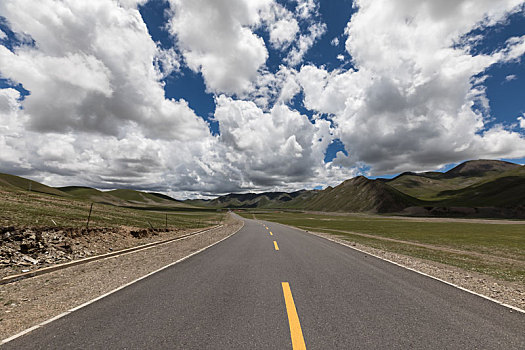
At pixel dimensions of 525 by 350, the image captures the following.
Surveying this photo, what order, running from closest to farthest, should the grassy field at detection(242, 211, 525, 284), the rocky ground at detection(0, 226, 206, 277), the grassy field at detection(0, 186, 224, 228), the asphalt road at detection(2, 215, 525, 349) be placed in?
the asphalt road at detection(2, 215, 525, 349)
the rocky ground at detection(0, 226, 206, 277)
the grassy field at detection(242, 211, 525, 284)
the grassy field at detection(0, 186, 224, 228)

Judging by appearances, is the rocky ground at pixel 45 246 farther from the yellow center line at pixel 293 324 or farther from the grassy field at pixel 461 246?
the grassy field at pixel 461 246

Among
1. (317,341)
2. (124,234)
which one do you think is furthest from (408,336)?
(124,234)

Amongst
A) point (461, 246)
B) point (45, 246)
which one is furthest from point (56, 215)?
point (461, 246)

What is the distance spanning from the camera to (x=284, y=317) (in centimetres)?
470

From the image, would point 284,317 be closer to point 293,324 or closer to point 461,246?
point 293,324

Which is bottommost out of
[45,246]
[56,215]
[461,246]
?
[461,246]

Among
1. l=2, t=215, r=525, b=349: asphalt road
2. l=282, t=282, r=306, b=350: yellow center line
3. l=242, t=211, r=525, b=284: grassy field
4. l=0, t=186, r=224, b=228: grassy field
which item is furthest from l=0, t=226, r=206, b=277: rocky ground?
l=242, t=211, r=525, b=284: grassy field

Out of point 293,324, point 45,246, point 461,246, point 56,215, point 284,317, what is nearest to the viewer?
point 293,324

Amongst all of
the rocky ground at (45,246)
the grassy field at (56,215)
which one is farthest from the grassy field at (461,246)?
the grassy field at (56,215)

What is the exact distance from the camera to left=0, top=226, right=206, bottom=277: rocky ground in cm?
922

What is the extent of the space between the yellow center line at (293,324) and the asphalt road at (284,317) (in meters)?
0.02

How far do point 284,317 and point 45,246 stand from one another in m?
12.1

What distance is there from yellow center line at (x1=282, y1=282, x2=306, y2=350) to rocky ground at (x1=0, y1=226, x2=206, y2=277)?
31.0ft

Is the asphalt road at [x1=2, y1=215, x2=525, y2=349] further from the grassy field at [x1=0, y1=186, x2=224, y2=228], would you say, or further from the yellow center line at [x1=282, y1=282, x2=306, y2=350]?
the grassy field at [x1=0, y1=186, x2=224, y2=228]
